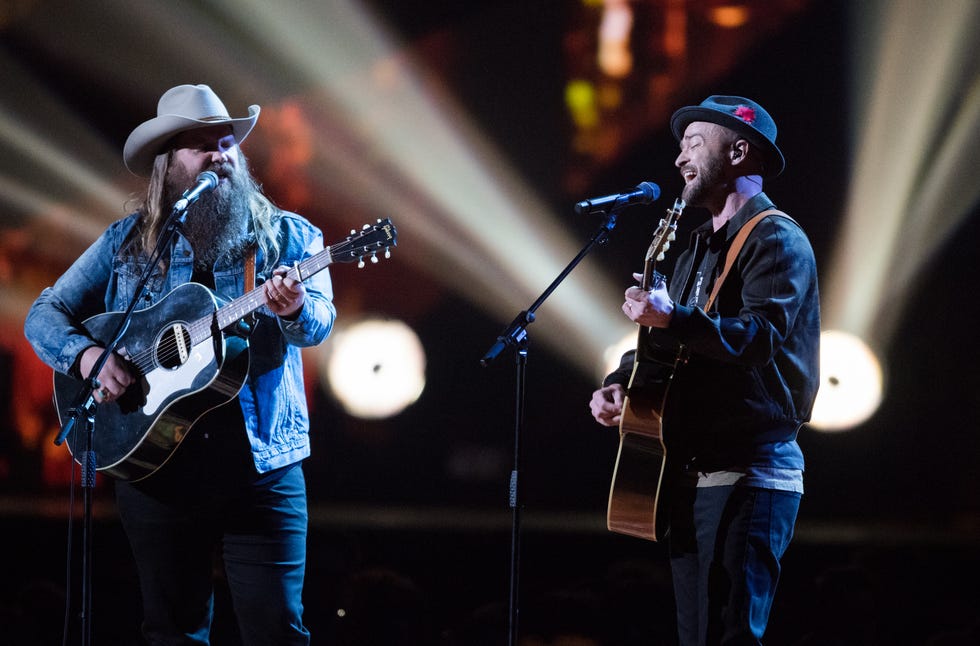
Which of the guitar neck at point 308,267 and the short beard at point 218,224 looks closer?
the guitar neck at point 308,267

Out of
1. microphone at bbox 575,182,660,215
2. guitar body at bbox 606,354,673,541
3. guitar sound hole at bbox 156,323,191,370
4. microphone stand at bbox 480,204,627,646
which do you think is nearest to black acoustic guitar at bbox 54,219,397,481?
guitar sound hole at bbox 156,323,191,370

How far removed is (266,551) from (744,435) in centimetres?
143

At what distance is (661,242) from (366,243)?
36.4 inches

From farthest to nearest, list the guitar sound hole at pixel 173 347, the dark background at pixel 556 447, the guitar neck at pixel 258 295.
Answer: the dark background at pixel 556 447 → the guitar sound hole at pixel 173 347 → the guitar neck at pixel 258 295

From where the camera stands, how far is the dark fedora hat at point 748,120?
275 centimetres

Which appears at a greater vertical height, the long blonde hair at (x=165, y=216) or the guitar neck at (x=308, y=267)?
the long blonde hair at (x=165, y=216)

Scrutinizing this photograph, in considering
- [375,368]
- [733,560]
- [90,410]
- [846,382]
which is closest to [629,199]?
[733,560]

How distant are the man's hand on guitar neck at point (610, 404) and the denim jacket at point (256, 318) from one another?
87cm

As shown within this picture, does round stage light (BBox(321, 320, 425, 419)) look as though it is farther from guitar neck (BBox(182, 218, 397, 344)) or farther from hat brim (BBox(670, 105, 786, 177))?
hat brim (BBox(670, 105, 786, 177))

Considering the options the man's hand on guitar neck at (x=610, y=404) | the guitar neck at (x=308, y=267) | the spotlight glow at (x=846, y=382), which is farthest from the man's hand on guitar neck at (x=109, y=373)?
the spotlight glow at (x=846, y=382)

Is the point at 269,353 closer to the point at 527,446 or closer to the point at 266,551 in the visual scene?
the point at 266,551

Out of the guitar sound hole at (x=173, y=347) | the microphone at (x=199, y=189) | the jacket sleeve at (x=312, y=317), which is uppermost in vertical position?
the microphone at (x=199, y=189)

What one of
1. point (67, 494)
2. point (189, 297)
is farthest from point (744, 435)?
point (67, 494)

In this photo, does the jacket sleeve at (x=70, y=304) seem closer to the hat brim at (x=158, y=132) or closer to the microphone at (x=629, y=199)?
the hat brim at (x=158, y=132)
